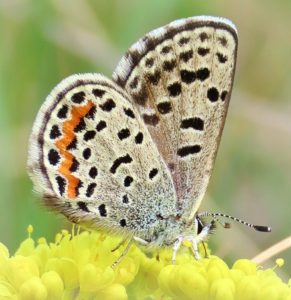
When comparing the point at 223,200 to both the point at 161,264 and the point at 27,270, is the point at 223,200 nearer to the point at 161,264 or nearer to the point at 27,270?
the point at 161,264

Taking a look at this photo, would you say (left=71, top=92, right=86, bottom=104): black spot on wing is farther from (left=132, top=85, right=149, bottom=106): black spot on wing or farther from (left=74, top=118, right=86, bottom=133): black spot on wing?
(left=132, top=85, right=149, bottom=106): black spot on wing

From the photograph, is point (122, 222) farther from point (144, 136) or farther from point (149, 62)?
point (149, 62)

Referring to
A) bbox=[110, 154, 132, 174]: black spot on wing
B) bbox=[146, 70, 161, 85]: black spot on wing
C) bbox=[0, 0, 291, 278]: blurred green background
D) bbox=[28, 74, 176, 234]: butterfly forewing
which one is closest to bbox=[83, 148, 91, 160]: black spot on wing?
bbox=[28, 74, 176, 234]: butterfly forewing

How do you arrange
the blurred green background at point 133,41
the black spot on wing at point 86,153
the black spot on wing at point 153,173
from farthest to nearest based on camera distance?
the blurred green background at point 133,41
the black spot on wing at point 153,173
the black spot on wing at point 86,153

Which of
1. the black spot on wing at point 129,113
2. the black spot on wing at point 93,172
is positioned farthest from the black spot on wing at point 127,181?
the black spot on wing at point 129,113

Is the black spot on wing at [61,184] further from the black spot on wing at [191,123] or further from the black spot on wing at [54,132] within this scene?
the black spot on wing at [191,123]
